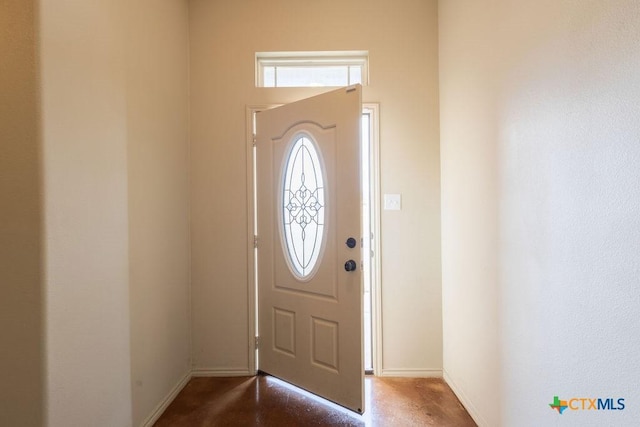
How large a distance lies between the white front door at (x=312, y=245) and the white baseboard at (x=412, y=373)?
1.73 ft

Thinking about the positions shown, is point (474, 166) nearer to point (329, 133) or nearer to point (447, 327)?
point (329, 133)

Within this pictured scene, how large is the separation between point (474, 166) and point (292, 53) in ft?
5.24

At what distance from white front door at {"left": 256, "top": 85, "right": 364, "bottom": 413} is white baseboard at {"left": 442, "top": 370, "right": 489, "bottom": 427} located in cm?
A: 67

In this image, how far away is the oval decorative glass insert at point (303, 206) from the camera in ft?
6.77

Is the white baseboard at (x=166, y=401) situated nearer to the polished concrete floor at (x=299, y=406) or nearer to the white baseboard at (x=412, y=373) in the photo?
the polished concrete floor at (x=299, y=406)

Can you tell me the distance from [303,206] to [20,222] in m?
1.42

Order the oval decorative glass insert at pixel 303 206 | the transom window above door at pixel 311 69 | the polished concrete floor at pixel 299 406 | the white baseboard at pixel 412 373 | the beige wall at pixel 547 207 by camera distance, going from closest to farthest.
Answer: the beige wall at pixel 547 207, the polished concrete floor at pixel 299 406, the oval decorative glass insert at pixel 303 206, the white baseboard at pixel 412 373, the transom window above door at pixel 311 69

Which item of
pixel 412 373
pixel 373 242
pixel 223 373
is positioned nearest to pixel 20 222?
pixel 223 373

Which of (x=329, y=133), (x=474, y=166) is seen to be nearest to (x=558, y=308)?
Result: (x=474, y=166)

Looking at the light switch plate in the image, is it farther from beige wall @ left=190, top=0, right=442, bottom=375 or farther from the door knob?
the door knob

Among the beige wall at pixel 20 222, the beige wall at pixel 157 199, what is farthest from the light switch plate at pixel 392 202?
the beige wall at pixel 20 222

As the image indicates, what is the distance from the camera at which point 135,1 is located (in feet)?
5.66

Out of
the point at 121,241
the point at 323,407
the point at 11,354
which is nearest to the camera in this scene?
the point at 11,354

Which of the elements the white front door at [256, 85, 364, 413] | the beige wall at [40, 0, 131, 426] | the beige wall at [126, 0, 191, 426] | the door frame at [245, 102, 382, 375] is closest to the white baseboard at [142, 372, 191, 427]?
the beige wall at [126, 0, 191, 426]
